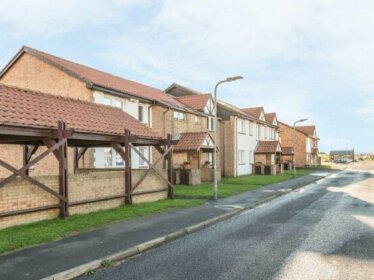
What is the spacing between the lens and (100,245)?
8852 millimetres

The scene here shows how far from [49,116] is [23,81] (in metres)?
14.2

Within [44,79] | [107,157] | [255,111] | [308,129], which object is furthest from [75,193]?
[308,129]

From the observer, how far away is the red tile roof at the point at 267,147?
43.6 meters

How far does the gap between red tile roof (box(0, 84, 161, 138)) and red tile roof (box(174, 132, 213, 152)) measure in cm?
1045

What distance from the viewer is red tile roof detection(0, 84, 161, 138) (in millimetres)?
11789

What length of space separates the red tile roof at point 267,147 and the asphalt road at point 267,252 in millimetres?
30411

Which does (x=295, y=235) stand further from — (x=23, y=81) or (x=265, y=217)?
(x=23, y=81)

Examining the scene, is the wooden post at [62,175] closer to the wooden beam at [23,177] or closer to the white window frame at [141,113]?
the wooden beam at [23,177]

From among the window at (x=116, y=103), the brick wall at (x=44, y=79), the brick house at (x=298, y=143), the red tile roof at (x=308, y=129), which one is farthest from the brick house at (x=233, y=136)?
the red tile roof at (x=308, y=129)

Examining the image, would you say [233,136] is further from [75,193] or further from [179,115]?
[75,193]

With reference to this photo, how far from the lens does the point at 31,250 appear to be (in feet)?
27.2

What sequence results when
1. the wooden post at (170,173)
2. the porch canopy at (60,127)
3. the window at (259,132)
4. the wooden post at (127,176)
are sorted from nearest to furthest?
the porch canopy at (60,127)
the wooden post at (127,176)
the wooden post at (170,173)
the window at (259,132)

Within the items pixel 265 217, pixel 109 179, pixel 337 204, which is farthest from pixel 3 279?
pixel 337 204

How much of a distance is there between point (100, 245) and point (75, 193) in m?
4.54
